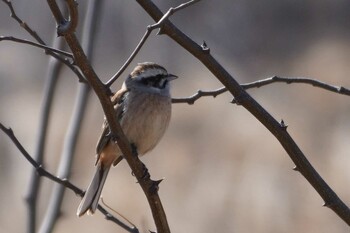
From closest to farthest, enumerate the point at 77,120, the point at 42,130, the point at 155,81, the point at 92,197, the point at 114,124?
the point at 114,124 → the point at 42,130 → the point at 77,120 → the point at 92,197 → the point at 155,81

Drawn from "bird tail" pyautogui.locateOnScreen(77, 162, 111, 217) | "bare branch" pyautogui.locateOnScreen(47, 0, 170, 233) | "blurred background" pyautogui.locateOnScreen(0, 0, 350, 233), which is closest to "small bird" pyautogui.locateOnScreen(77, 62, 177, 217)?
"bird tail" pyautogui.locateOnScreen(77, 162, 111, 217)

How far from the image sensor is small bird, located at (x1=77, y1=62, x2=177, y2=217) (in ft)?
15.3

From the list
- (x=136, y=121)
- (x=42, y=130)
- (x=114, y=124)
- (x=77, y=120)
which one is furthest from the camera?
(x=136, y=121)

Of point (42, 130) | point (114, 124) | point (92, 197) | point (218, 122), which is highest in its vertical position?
point (218, 122)

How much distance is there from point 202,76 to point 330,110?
7.28 ft

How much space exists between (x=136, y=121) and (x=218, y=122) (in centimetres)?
906

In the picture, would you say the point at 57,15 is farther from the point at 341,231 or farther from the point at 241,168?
the point at 241,168

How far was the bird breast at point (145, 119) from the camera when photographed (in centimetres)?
468

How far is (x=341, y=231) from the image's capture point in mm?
10891

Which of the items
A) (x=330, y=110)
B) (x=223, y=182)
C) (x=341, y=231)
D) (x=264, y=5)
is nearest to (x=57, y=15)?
(x=341, y=231)

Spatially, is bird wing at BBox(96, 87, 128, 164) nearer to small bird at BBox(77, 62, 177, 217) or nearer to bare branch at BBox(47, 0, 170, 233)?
small bird at BBox(77, 62, 177, 217)

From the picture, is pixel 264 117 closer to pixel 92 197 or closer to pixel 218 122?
pixel 92 197

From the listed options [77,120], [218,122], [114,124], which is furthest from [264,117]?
[218,122]

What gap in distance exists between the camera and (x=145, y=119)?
186 inches
